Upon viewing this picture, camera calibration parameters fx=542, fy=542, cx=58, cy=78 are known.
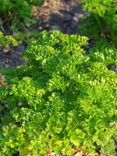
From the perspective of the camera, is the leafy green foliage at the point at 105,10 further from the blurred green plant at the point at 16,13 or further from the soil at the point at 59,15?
the soil at the point at 59,15

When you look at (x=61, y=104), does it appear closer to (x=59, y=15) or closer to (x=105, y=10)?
(x=105, y=10)

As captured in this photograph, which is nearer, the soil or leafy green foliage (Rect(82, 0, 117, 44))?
leafy green foliage (Rect(82, 0, 117, 44))

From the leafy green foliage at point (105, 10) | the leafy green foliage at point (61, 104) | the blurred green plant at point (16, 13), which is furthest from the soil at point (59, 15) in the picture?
the leafy green foliage at point (61, 104)

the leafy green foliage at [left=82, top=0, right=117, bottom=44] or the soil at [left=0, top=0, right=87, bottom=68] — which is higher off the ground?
the leafy green foliage at [left=82, top=0, right=117, bottom=44]

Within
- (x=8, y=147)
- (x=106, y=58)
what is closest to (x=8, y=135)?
(x=8, y=147)

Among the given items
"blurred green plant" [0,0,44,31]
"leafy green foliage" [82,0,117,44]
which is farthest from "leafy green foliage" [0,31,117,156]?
"blurred green plant" [0,0,44,31]

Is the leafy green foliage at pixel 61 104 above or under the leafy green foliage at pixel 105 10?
under

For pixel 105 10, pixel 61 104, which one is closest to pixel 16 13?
pixel 105 10

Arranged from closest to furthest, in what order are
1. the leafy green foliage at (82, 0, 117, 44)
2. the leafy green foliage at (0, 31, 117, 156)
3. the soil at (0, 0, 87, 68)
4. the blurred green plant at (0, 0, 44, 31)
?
the leafy green foliage at (0, 31, 117, 156), the leafy green foliage at (82, 0, 117, 44), the blurred green plant at (0, 0, 44, 31), the soil at (0, 0, 87, 68)

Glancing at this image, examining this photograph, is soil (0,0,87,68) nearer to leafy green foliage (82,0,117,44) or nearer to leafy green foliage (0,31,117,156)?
leafy green foliage (82,0,117,44)

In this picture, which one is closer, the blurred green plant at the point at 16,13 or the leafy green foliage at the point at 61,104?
the leafy green foliage at the point at 61,104
